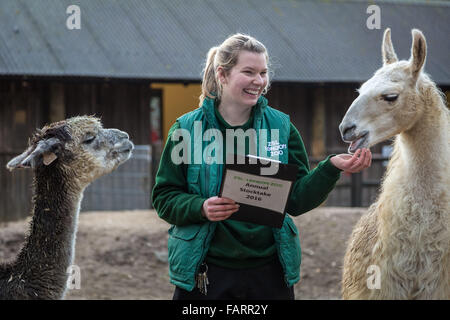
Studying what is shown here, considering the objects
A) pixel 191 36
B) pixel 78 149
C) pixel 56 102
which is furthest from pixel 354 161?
pixel 191 36

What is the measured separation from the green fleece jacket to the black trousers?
34mm

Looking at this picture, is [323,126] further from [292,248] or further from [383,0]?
[292,248]

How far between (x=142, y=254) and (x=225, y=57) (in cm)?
538

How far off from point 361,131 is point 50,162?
1738 millimetres

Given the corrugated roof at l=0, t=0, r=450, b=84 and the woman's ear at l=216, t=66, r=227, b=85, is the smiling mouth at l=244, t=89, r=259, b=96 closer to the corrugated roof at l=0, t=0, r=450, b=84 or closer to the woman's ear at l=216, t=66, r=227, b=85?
the woman's ear at l=216, t=66, r=227, b=85

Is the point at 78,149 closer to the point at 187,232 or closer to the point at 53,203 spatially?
the point at 53,203

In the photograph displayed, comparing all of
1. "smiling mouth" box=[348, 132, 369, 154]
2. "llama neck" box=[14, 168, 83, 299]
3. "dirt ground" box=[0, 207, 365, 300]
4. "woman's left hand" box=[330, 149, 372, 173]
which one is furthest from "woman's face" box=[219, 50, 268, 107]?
"dirt ground" box=[0, 207, 365, 300]

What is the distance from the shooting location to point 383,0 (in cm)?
1585

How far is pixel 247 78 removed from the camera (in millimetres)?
2930

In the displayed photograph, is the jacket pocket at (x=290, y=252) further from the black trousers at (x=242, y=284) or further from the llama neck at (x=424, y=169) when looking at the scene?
the llama neck at (x=424, y=169)

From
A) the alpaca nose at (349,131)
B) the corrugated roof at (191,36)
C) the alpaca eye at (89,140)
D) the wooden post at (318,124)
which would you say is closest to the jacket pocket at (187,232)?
the alpaca nose at (349,131)

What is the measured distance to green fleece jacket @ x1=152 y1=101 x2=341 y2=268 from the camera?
2885 millimetres

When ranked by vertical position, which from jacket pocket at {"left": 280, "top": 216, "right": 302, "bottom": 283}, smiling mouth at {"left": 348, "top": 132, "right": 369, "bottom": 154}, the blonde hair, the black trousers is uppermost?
the blonde hair

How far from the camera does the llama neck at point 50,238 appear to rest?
352 cm
